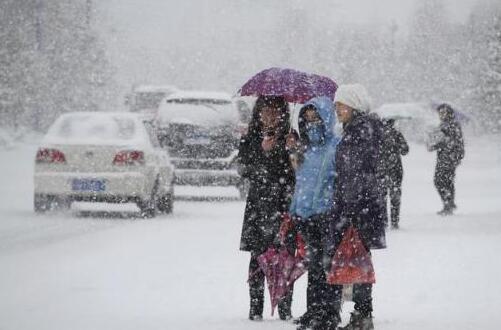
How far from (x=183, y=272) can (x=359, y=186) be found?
147 inches

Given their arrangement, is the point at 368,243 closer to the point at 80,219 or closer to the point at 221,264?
the point at 221,264

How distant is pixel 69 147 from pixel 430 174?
18187mm

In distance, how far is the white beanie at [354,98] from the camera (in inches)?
252

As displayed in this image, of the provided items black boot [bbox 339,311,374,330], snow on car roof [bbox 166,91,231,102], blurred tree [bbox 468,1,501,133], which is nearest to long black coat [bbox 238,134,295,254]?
black boot [bbox 339,311,374,330]

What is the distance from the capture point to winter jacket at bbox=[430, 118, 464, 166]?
1659 cm

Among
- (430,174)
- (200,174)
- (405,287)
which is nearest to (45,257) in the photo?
(405,287)

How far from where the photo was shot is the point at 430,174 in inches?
1202

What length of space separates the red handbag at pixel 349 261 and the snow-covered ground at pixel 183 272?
66cm

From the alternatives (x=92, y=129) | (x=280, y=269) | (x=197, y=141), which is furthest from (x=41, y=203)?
(x=280, y=269)

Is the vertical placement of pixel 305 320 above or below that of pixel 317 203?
below

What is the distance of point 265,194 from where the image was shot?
271 inches

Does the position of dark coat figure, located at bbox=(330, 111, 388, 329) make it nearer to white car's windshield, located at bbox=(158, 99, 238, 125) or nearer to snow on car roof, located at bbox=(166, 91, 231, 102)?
white car's windshield, located at bbox=(158, 99, 238, 125)

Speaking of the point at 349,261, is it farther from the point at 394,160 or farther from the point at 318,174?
the point at 394,160

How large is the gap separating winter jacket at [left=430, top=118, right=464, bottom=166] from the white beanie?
1037 cm
